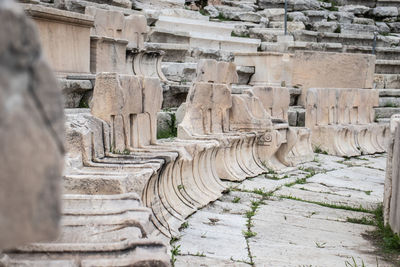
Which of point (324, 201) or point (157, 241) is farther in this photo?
point (324, 201)

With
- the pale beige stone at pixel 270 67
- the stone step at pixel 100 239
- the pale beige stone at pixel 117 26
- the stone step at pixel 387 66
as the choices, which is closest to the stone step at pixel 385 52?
the stone step at pixel 387 66

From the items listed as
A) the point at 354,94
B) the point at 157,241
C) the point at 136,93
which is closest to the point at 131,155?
the point at 136,93

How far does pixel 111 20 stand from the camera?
680 centimetres

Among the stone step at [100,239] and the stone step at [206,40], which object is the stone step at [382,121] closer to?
the stone step at [206,40]

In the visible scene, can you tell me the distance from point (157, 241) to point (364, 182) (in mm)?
4322

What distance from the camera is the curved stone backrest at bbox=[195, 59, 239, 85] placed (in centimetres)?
643

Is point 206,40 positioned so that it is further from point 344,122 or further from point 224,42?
point 344,122

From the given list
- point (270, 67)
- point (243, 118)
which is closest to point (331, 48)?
point (270, 67)

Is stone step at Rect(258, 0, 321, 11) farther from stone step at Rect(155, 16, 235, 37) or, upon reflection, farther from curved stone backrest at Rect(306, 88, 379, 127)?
curved stone backrest at Rect(306, 88, 379, 127)

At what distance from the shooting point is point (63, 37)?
5.00 meters

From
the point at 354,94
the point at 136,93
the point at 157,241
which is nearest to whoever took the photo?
the point at 157,241

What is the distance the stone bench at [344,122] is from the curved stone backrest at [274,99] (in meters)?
0.76

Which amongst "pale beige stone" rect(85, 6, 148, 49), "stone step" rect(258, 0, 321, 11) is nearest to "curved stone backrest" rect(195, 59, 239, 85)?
"pale beige stone" rect(85, 6, 148, 49)

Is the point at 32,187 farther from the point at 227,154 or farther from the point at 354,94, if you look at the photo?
the point at 354,94
